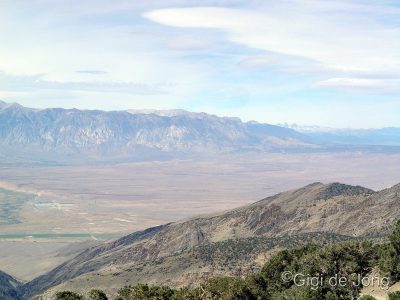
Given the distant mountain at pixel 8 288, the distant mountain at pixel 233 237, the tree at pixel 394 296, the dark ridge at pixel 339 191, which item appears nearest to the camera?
the tree at pixel 394 296

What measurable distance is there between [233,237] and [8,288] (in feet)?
169

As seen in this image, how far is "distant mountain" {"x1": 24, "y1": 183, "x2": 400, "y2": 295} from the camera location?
91.7m

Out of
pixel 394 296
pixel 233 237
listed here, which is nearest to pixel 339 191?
pixel 233 237

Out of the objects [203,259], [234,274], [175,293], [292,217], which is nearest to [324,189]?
[292,217]

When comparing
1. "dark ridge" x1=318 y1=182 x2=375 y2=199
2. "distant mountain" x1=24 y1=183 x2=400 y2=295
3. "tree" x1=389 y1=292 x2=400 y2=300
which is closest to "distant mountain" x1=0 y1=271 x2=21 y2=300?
"distant mountain" x1=24 y1=183 x2=400 y2=295

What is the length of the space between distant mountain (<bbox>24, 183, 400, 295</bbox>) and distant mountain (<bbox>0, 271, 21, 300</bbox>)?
3.71 meters

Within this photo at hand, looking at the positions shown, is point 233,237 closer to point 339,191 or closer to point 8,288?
point 339,191

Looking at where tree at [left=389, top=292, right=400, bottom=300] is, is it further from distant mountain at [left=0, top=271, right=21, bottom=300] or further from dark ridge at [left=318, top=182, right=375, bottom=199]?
dark ridge at [left=318, top=182, right=375, bottom=199]

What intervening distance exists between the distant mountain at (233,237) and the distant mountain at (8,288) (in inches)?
146

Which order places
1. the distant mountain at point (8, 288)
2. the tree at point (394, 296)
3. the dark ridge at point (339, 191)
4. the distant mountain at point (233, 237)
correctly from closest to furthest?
the tree at point (394, 296)
the distant mountain at point (233, 237)
the distant mountain at point (8, 288)
the dark ridge at point (339, 191)

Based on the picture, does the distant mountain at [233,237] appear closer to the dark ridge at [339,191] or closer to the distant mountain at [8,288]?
the dark ridge at [339,191]

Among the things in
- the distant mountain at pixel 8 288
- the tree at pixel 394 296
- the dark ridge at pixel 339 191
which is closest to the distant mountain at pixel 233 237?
the dark ridge at pixel 339 191

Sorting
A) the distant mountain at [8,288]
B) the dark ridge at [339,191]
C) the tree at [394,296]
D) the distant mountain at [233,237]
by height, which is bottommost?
the distant mountain at [8,288]

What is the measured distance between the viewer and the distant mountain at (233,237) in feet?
301
